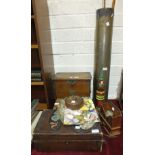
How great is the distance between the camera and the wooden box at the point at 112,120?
1336 millimetres

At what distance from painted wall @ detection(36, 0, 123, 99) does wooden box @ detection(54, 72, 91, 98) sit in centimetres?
22

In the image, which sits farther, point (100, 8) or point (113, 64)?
point (113, 64)

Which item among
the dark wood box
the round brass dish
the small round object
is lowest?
the dark wood box

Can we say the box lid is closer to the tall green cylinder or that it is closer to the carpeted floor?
the tall green cylinder

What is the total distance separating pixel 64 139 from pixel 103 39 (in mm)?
1002

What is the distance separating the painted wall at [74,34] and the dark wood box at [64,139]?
0.75 meters

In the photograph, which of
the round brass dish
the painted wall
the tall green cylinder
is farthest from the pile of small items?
the painted wall

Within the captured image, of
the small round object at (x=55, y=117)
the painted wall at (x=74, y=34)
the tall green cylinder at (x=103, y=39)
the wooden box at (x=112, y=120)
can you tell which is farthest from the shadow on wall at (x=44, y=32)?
the wooden box at (x=112, y=120)

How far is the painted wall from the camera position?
162cm
